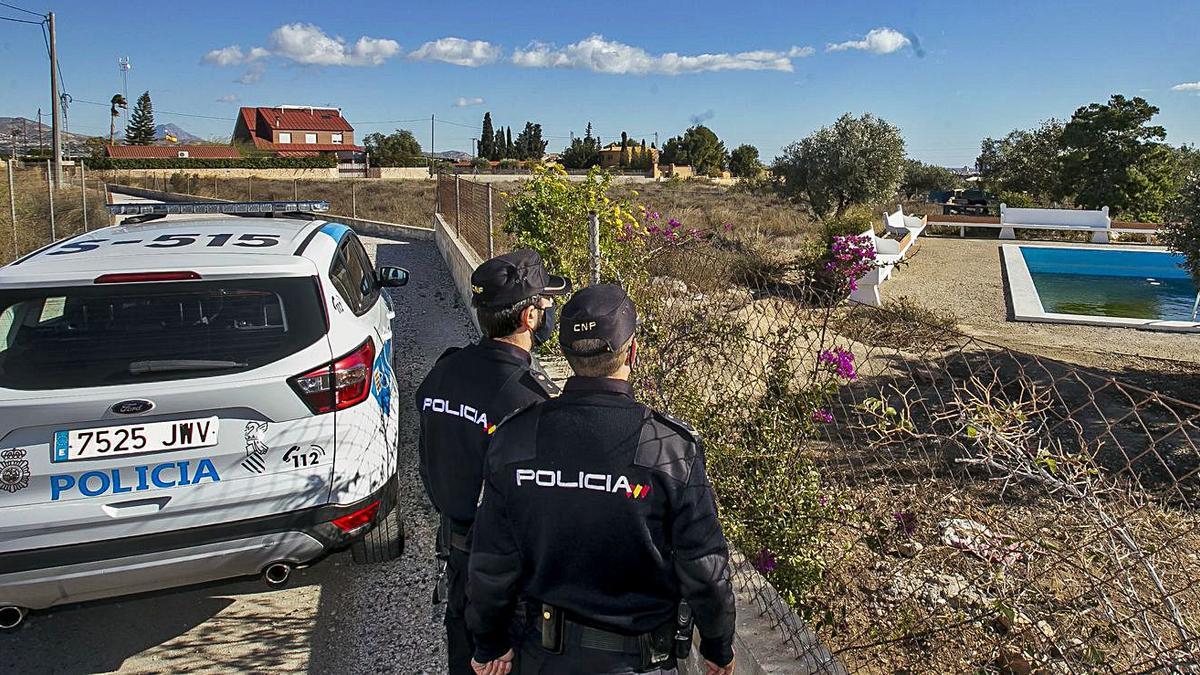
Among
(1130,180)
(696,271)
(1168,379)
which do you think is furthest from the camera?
(1130,180)

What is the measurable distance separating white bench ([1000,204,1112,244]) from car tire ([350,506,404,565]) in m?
28.0

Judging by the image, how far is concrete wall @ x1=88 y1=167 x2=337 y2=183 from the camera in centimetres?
5119

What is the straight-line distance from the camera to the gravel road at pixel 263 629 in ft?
10.5

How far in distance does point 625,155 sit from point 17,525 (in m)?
85.7

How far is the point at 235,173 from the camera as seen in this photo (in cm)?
5712

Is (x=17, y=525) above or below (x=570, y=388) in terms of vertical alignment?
below

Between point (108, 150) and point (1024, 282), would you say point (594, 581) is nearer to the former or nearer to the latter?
point (1024, 282)

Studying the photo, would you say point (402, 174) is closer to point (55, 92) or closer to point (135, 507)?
point (55, 92)

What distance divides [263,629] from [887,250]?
59.0 feet

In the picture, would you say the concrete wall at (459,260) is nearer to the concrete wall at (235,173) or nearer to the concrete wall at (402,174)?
the concrete wall at (235,173)

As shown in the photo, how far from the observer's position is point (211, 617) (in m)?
3.53

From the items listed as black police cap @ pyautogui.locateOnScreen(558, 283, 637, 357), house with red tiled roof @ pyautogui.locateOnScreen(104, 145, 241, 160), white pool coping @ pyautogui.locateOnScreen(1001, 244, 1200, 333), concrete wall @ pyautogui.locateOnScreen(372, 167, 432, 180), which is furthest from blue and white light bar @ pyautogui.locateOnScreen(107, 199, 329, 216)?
house with red tiled roof @ pyautogui.locateOnScreen(104, 145, 241, 160)

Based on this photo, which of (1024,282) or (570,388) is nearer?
(570,388)

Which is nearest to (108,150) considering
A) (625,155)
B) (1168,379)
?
(625,155)
